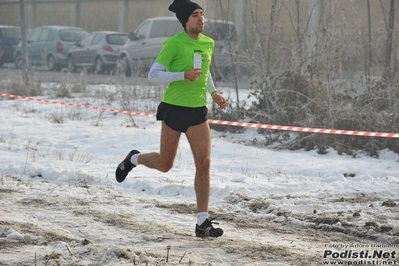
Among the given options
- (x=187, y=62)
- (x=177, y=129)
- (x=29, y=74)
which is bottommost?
(x=29, y=74)

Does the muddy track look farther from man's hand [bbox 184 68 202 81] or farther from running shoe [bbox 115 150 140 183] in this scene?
man's hand [bbox 184 68 202 81]

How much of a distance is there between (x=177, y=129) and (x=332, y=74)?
6494 millimetres

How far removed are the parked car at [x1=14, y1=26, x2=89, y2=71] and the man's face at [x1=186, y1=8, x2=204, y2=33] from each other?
82.6 feet

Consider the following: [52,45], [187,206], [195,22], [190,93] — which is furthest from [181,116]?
[52,45]

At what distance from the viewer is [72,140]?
523 inches

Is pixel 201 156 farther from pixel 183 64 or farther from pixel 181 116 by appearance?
pixel 183 64

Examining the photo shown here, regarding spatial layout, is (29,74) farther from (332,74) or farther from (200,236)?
(200,236)

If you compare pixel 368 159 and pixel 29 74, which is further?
pixel 29 74

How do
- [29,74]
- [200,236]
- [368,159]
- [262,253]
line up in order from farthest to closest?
[29,74] < [368,159] < [200,236] < [262,253]

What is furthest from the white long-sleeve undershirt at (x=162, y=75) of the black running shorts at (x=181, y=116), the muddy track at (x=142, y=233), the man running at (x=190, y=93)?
the muddy track at (x=142, y=233)

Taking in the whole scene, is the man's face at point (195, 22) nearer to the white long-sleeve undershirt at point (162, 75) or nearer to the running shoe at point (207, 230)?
the white long-sleeve undershirt at point (162, 75)

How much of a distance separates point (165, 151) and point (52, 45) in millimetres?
25647

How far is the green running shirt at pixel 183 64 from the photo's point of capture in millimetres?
6887

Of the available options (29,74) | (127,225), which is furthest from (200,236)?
(29,74)
